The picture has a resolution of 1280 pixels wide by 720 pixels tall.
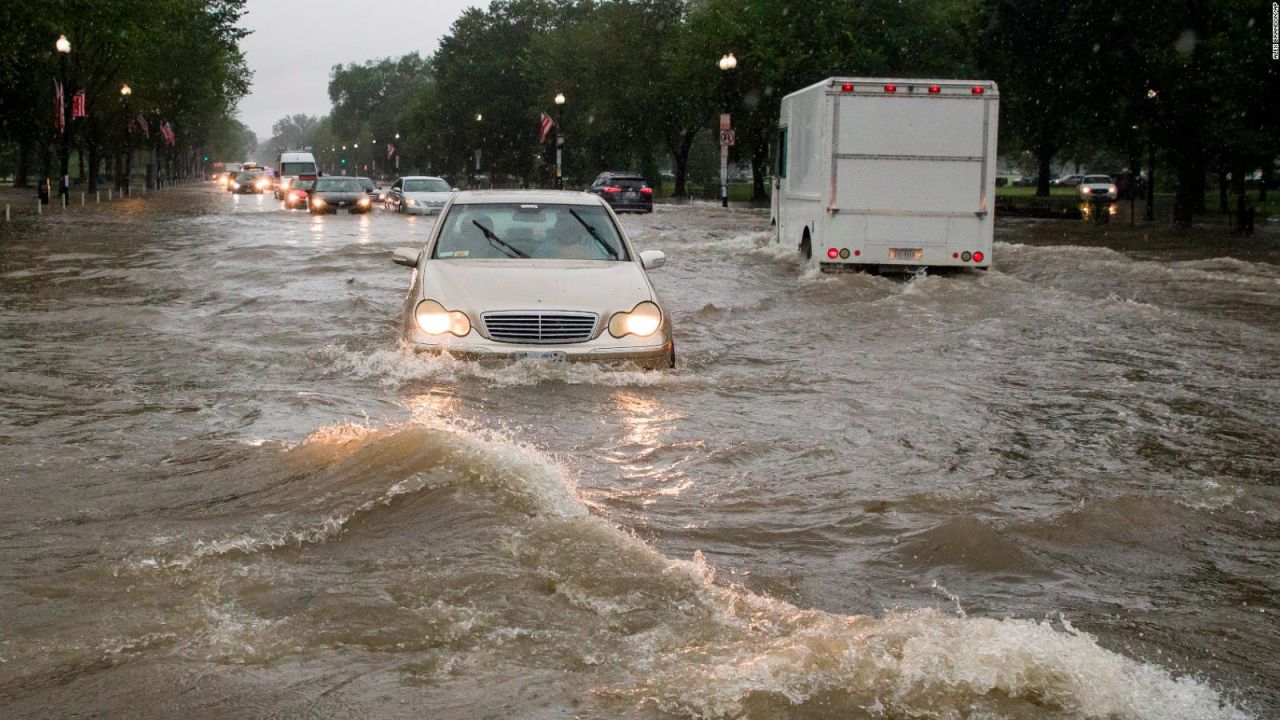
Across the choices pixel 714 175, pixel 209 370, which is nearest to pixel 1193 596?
pixel 209 370

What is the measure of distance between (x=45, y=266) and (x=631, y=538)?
18267mm

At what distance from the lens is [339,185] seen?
43406 mm

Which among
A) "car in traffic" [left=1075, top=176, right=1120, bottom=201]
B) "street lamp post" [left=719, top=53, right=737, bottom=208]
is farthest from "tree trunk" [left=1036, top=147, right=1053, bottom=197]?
"street lamp post" [left=719, top=53, right=737, bottom=208]

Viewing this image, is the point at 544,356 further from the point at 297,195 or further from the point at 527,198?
the point at 297,195

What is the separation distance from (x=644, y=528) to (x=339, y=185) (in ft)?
128

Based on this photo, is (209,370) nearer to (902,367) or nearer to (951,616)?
(902,367)

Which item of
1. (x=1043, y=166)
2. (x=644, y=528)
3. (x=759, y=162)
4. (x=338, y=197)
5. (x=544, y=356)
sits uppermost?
(x=1043, y=166)

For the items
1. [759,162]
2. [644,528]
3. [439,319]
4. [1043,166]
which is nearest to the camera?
[644,528]

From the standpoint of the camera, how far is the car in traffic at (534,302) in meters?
9.48

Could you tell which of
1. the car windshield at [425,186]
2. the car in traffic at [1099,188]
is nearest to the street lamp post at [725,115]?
the car windshield at [425,186]

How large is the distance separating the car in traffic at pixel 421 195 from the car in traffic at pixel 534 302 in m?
30.3

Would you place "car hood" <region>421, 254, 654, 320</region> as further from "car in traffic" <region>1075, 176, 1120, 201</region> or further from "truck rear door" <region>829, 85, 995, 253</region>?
"car in traffic" <region>1075, 176, 1120, 201</region>

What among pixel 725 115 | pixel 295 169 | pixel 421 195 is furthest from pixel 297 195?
pixel 725 115

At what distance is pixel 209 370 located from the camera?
10.8 m
